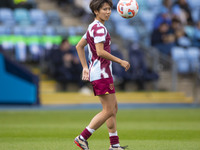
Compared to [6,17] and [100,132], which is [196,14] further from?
[100,132]

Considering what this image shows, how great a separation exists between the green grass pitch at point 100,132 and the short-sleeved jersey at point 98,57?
1.22 m

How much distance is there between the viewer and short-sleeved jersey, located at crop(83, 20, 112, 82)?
6.21 m

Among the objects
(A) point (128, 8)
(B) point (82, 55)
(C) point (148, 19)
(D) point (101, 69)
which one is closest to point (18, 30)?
(C) point (148, 19)

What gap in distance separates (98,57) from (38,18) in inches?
526

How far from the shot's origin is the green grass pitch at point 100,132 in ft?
23.8

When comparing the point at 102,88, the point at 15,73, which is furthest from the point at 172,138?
the point at 15,73

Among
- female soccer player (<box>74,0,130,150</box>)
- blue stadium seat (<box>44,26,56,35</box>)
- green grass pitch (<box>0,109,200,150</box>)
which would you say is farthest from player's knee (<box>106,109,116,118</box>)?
blue stadium seat (<box>44,26,56,35</box>)

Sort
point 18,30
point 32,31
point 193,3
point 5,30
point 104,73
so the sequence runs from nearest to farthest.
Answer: point 104,73
point 5,30
point 18,30
point 32,31
point 193,3

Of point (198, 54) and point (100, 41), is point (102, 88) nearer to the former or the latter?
point (100, 41)

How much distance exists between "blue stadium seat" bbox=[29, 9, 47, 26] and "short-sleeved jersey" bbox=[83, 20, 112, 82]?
42.7 feet

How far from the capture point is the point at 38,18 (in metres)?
19.3

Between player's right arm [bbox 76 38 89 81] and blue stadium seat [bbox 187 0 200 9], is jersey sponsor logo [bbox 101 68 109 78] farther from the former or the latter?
blue stadium seat [bbox 187 0 200 9]

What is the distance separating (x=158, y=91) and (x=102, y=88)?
1255 cm

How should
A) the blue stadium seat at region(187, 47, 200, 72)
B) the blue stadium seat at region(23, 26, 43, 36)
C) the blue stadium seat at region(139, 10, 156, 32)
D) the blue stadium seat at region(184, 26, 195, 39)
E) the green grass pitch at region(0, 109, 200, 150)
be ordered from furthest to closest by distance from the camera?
the blue stadium seat at region(139, 10, 156, 32)
the blue stadium seat at region(184, 26, 195, 39)
the blue stadium seat at region(187, 47, 200, 72)
the blue stadium seat at region(23, 26, 43, 36)
the green grass pitch at region(0, 109, 200, 150)
